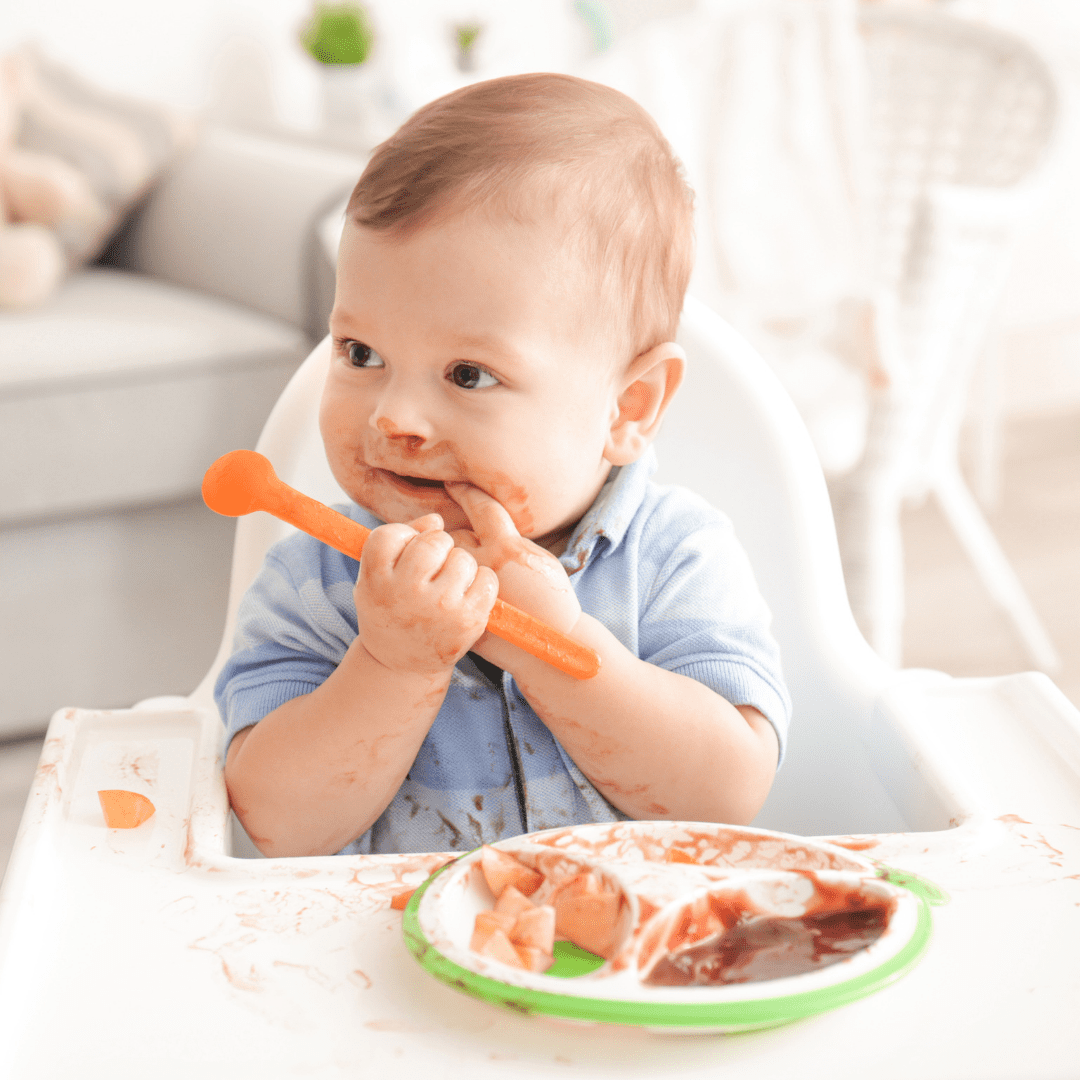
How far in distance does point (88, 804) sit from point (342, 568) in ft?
0.60

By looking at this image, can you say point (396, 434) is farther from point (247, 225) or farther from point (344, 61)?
point (344, 61)

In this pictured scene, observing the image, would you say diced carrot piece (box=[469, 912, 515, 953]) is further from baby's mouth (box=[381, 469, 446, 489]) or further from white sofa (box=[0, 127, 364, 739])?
white sofa (box=[0, 127, 364, 739])

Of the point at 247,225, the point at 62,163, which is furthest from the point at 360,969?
the point at 62,163

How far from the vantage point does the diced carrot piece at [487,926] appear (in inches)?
16.7

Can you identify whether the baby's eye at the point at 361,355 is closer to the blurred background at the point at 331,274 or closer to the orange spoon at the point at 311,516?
the orange spoon at the point at 311,516

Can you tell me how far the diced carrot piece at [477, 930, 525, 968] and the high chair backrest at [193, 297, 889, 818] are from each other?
329 mm

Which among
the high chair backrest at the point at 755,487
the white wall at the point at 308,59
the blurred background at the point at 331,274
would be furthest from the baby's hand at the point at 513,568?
the white wall at the point at 308,59

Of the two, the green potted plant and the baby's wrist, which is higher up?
the green potted plant

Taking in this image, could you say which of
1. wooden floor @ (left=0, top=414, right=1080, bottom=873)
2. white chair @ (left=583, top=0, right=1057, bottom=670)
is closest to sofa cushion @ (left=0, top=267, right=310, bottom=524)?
wooden floor @ (left=0, top=414, right=1080, bottom=873)

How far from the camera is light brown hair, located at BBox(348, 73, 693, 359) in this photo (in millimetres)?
561

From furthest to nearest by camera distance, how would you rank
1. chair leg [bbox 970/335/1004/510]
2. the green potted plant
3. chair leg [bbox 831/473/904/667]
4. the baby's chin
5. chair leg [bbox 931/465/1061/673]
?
chair leg [bbox 970/335/1004/510]
the green potted plant
chair leg [bbox 931/465/1061/673]
chair leg [bbox 831/473/904/667]
the baby's chin

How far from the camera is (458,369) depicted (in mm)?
567

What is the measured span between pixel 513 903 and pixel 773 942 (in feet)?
0.29

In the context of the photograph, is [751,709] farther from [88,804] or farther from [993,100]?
[993,100]
